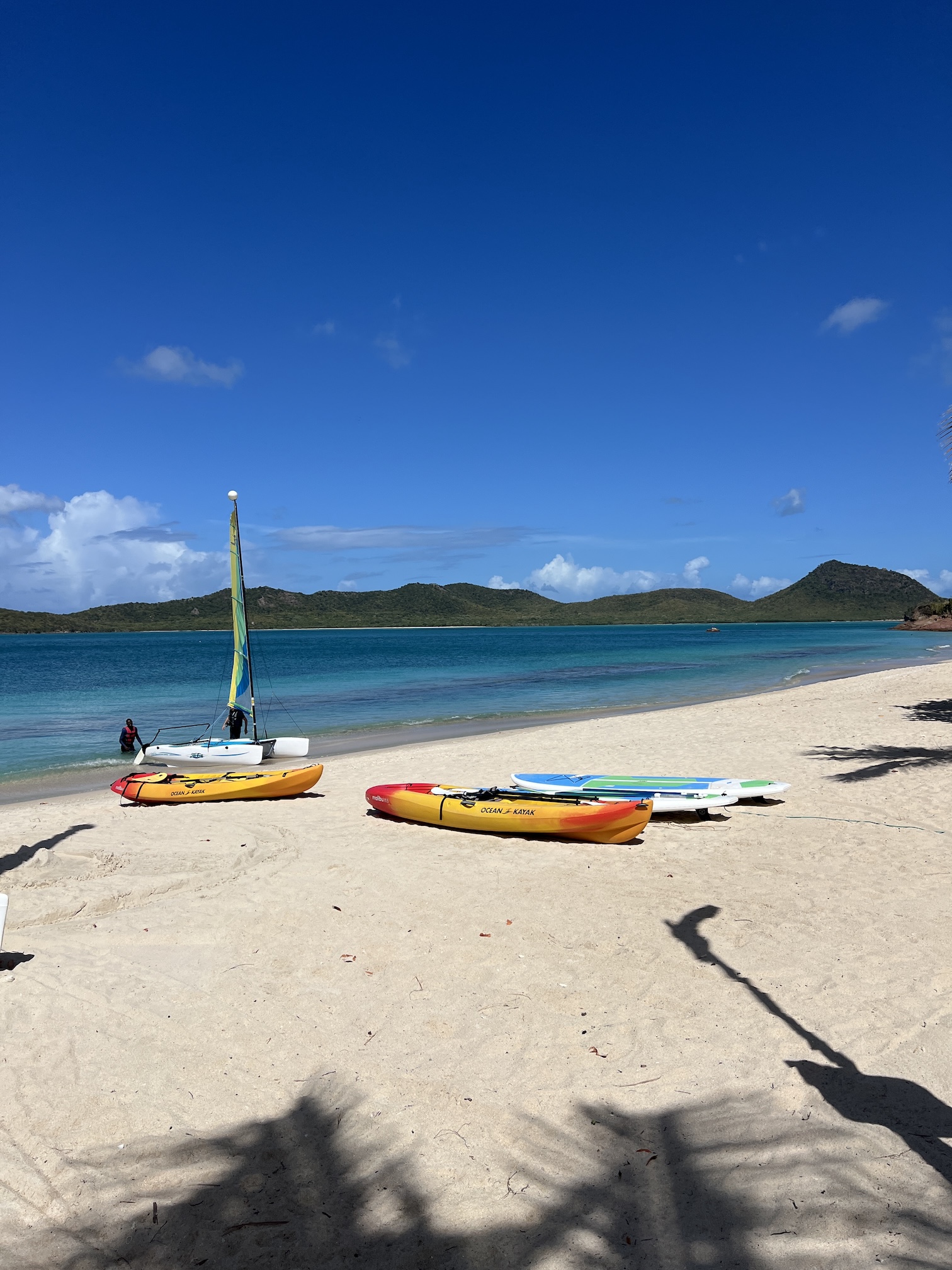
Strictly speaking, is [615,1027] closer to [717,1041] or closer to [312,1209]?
[717,1041]

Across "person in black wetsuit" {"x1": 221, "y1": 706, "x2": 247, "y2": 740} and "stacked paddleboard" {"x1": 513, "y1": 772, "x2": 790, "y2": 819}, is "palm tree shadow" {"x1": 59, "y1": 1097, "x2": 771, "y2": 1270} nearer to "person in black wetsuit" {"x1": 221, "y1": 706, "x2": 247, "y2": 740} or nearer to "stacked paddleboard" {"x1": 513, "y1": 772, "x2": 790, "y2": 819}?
"stacked paddleboard" {"x1": 513, "y1": 772, "x2": 790, "y2": 819}

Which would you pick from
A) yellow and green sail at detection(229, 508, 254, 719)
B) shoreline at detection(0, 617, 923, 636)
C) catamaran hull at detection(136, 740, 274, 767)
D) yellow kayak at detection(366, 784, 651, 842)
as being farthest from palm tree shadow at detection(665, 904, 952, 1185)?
shoreline at detection(0, 617, 923, 636)

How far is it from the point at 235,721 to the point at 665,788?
11.1 m

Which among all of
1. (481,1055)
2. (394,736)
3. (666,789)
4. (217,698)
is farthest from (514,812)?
(217,698)

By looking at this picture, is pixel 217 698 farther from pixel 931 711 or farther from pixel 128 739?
pixel 931 711

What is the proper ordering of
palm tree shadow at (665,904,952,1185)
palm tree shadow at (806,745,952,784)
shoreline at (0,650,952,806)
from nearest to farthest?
1. palm tree shadow at (665,904,952,1185)
2. palm tree shadow at (806,745,952,784)
3. shoreline at (0,650,952,806)

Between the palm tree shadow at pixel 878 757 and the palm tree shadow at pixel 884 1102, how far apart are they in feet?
28.2

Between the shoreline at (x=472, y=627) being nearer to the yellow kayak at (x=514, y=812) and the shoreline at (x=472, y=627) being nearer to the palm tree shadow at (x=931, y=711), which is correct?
the palm tree shadow at (x=931, y=711)

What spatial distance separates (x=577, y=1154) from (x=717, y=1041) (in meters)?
1.40

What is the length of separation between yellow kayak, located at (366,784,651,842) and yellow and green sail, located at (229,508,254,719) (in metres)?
8.12

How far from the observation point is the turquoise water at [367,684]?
2412cm

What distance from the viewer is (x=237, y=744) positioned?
54.3 feet

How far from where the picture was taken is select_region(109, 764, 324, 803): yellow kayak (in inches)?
485

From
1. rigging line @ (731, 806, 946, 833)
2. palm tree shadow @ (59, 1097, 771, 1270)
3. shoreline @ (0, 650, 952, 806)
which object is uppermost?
palm tree shadow @ (59, 1097, 771, 1270)
